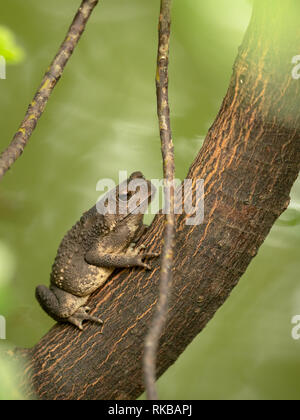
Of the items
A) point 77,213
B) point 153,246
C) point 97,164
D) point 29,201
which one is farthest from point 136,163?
point 153,246

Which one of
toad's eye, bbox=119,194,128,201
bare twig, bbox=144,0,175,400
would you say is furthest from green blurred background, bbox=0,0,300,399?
bare twig, bbox=144,0,175,400

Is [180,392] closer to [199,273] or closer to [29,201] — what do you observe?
[29,201]

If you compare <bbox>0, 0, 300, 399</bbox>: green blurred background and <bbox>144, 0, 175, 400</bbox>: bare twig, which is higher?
<bbox>0, 0, 300, 399</bbox>: green blurred background

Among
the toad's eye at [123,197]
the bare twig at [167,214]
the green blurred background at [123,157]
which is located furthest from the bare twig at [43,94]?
the green blurred background at [123,157]

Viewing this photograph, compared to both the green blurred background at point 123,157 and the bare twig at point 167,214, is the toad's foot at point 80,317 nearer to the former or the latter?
the bare twig at point 167,214

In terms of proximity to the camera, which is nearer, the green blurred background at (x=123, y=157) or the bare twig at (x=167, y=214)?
the bare twig at (x=167, y=214)

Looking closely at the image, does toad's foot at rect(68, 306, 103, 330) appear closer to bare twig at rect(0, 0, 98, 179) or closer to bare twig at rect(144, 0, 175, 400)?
bare twig at rect(144, 0, 175, 400)

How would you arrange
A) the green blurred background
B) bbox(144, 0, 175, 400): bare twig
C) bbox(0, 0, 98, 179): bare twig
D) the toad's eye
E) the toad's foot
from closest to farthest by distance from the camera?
bbox(144, 0, 175, 400): bare twig
bbox(0, 0, 98, 179): bare twig
the toad's foot
the toad's eye
the green blurred background
